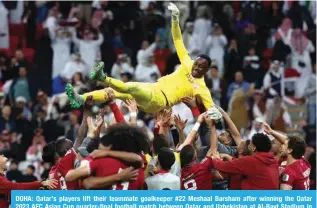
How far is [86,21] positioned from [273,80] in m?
4.56

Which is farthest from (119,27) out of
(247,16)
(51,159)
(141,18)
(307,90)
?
(51,159)

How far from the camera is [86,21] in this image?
29.9 m

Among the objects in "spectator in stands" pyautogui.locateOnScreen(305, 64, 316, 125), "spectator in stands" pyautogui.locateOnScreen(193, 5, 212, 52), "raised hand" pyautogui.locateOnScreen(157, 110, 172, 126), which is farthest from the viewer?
"spectator in stands" pyautogui.locateOnScreen(193, 5, 212, 52)

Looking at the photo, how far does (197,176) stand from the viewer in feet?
50.5

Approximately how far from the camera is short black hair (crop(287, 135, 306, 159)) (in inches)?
618

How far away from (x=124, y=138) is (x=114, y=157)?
216mm

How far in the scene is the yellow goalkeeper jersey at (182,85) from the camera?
17.7m

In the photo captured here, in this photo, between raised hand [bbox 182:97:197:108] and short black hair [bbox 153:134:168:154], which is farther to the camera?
raised hand [bbox 182:97:197:108]

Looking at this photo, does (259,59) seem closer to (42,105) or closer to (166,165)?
(42,105)

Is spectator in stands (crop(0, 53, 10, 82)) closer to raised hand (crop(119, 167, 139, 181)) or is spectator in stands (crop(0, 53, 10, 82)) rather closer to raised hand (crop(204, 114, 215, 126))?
raised hand (crop(204, 114, 215, 126))

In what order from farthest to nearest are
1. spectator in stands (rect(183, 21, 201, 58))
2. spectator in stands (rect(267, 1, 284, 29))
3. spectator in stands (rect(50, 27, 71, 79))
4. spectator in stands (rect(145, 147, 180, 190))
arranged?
spectator in stands (rect(267, 1, 284, 29)) < spectator in stands (rect(50, 27, 71, 79)) < spectator in stands (rect(183, 21, 201, 58)) < spectator in stands (rect(145, 147, 180, 190))

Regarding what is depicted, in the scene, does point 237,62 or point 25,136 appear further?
point 237,62

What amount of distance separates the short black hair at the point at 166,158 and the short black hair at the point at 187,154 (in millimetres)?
409

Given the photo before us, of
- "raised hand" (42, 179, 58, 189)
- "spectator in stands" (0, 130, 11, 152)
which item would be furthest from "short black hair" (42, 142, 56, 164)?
"spectator in stands" (0, 130, 11, 152)
